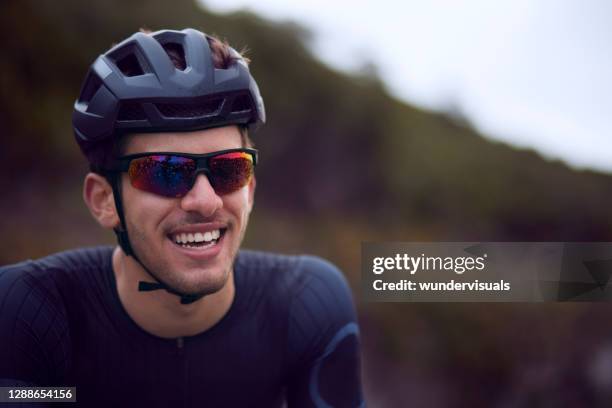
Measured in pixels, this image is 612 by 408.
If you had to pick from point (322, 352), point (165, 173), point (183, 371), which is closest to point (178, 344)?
point (183, 371)

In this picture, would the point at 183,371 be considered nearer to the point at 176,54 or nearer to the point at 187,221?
the point at 187,221

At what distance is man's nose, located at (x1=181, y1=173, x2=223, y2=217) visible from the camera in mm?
2418

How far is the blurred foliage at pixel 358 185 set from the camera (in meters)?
9.02

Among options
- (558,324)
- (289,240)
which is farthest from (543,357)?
(289,240)

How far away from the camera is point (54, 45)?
952 centimetres

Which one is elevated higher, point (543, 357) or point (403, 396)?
point (543, 357)

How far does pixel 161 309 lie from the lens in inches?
106

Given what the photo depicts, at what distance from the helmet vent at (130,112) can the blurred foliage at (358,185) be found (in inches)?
256

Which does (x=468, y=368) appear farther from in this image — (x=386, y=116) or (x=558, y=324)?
(x=386, y=116)

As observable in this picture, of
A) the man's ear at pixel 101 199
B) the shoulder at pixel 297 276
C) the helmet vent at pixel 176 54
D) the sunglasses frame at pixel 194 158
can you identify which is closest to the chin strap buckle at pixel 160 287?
the man's ear at pixel 101 199

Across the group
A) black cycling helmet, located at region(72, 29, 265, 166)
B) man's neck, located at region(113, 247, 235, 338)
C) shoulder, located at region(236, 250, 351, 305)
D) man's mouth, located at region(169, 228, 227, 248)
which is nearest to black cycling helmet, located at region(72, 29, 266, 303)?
black cycling helmet, located at region(72, 29, 265, 166)

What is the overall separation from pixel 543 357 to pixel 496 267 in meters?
7.04

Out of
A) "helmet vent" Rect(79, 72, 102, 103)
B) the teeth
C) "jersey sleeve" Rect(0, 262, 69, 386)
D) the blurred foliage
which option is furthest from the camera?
the blurred foliage

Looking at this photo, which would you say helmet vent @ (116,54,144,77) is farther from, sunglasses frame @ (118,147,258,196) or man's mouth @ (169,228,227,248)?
man's mouth @ (169,228,227,248)
